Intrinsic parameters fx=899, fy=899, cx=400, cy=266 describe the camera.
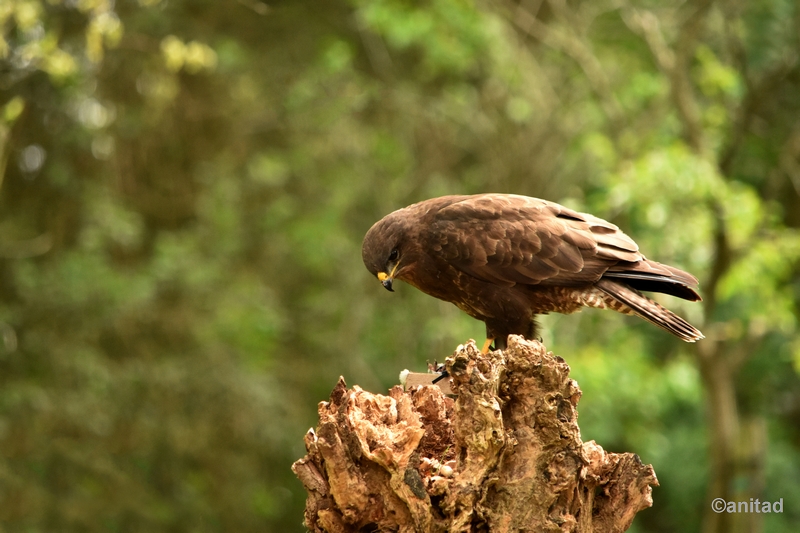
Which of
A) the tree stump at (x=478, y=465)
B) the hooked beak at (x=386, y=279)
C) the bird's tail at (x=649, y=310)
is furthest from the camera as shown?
the hooked beak at (x=386, y=279)

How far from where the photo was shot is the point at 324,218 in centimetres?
1185

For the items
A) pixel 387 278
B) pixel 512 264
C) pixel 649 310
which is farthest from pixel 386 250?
pixel 649 310

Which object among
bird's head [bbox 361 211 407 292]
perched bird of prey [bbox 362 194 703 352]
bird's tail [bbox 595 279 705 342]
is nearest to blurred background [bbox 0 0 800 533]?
bird's head [bbox 361 211 407 292]

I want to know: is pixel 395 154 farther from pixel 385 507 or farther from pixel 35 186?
pixel 385 507

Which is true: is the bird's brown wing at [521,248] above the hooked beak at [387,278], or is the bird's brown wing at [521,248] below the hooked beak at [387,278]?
above

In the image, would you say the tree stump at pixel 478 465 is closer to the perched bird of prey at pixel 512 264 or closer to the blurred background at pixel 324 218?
the perched bird of prey at pixel 512 264

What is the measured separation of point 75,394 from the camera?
7.77 m

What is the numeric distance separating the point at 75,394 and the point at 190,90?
157 inches

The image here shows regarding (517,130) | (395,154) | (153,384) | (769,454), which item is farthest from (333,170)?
(769,454)

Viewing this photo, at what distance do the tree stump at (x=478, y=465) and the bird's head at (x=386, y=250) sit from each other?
42.3 inches

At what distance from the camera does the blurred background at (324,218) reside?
7371 mm

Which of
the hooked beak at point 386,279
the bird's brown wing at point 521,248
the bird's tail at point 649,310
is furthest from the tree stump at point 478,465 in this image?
the bird's brown wing at point 521,248

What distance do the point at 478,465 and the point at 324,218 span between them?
919 cm

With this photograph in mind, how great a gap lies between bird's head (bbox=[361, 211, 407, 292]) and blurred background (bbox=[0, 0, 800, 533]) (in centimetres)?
219
